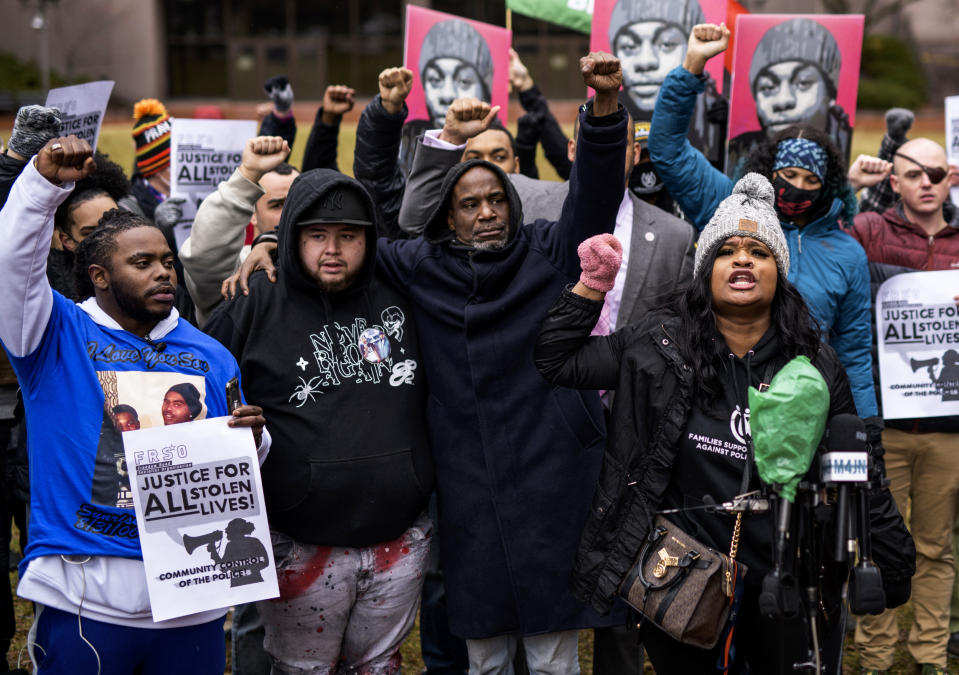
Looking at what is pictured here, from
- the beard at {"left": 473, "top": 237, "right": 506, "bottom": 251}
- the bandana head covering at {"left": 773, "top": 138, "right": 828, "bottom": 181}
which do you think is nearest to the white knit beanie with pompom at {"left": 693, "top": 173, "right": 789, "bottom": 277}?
the beard at {"left": 473, "top": 237, "right": 506, "bottom": 251}

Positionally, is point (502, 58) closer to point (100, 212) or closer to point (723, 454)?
point (100, 212)

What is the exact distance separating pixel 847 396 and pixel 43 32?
60.9ft

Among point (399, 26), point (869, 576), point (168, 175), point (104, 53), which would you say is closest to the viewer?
point (869, 576)

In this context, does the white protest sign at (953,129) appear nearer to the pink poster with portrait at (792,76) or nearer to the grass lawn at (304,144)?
the pink poster with portrait at (792,76)

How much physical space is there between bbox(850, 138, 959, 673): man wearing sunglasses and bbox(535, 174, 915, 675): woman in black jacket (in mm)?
1783

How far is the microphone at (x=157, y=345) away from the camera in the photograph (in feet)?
11.1

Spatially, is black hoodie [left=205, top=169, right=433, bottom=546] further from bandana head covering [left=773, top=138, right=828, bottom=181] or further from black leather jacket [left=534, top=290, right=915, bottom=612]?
bandana head covering [left=773, top=138, right=828, bottom=181]

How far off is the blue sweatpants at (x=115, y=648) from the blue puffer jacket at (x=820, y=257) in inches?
99.5

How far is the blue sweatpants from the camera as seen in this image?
319 cm

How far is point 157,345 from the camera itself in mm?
3398

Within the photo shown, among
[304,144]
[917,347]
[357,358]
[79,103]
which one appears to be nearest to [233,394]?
[357,358]

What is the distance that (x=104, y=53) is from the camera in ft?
70.2

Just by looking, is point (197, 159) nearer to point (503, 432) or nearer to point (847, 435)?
point (503, 432)

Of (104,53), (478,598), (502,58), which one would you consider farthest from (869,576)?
(104,53)
